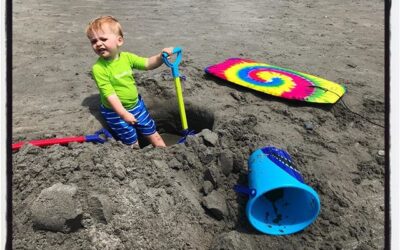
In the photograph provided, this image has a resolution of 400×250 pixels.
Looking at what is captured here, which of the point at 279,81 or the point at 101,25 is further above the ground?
the point at 101,25

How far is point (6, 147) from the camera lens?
198 centimetres

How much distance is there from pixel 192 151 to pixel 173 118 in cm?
107

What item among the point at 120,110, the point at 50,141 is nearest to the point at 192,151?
the point at 120,110

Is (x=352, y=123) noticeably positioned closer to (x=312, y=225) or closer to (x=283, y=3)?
(x=312, y=225)

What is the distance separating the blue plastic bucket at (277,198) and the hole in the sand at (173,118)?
0.94m

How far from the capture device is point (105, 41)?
2758 mm

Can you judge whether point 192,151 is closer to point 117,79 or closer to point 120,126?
point 120,126

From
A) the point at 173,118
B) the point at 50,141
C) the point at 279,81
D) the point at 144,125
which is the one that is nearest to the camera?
the point at 50,141

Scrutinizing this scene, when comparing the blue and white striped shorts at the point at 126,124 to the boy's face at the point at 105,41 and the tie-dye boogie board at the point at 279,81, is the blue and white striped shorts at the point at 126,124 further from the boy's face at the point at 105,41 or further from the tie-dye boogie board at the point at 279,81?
the tie-dye boogie board at the point at 279,81

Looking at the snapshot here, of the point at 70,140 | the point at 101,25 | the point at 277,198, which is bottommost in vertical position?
the point at 277,198

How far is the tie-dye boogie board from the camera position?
3.46m

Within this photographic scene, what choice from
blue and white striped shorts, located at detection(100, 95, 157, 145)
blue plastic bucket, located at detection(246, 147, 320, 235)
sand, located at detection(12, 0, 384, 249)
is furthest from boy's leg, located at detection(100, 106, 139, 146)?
blue plastic bucket, located at detection(246, 147, 320, 235)

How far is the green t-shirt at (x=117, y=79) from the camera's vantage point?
279 centimetres

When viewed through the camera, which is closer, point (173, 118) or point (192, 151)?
point (192, 151)
